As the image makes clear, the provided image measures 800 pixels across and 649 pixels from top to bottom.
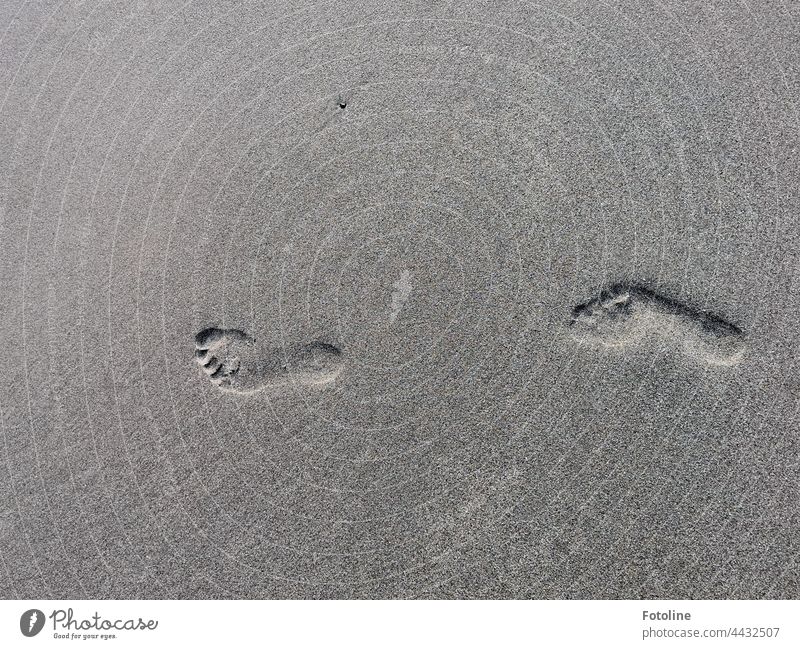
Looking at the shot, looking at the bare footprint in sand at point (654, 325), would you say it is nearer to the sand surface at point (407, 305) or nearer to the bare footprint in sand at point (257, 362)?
the sand surface at point (407, 305)

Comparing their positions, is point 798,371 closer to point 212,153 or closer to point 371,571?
point 371,571

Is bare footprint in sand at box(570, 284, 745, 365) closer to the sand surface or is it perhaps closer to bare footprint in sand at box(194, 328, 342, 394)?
the sand surface

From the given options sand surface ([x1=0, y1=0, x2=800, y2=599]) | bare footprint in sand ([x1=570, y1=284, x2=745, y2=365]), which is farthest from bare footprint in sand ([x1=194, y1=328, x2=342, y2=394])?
bare footprint in sand ([x1=570, y1=284, x2=745, y2=365])

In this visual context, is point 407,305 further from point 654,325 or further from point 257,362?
point 654,325

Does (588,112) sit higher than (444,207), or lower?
higher

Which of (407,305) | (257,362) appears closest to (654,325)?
(407,305)

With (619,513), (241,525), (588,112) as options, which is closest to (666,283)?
(588,112)
